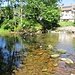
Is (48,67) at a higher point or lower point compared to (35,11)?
lower

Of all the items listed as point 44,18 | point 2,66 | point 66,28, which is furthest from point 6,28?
point 2,66

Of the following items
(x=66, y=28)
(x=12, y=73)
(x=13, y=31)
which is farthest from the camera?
(x=66, y=28)

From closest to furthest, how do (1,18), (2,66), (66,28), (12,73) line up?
(12,73)
(2,66)
(1,18)
(66,28)

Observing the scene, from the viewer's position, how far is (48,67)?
15.7 metres

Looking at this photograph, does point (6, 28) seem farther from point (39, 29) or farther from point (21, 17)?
point (39, 29)

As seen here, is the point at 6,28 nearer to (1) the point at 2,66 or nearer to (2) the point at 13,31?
(2) the point at 13,31

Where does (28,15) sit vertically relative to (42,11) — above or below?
below

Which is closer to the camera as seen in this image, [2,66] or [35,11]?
[2,66]

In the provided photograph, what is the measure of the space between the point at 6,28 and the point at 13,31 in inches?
83.0

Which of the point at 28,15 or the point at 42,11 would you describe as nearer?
the point at 28,15

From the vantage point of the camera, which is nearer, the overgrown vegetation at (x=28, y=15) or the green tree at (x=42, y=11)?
the overgrown vegetation at (x=28, y=15)

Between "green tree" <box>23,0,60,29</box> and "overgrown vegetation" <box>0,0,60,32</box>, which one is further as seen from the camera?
"green tree" <box>23,0,60,29</box>

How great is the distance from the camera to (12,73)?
45.2 ft

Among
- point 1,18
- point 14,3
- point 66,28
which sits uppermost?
point 14,3
